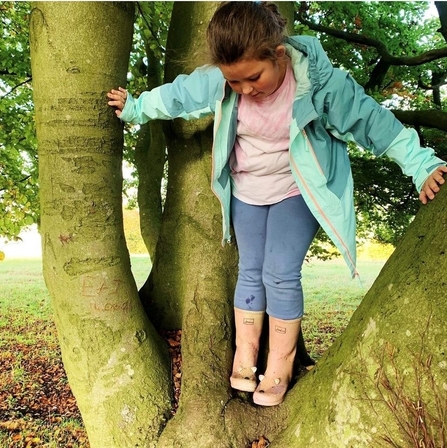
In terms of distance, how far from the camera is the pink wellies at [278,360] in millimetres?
2170

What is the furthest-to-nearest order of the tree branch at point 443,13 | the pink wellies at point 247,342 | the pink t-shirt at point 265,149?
the tree branch at point 443,13 → the pink wellies at point 247,342 → the pink t-shirt at point 265,149

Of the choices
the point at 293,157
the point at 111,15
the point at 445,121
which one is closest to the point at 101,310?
the point at 293,157

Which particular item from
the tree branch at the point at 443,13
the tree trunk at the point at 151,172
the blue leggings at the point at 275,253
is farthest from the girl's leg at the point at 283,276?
the tree branch at the point at 443,13

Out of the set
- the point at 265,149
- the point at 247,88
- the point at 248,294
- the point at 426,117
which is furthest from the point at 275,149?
the point at 426,117

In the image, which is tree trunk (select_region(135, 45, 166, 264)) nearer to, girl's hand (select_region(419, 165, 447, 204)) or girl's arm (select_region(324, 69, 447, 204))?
girl's arm (select_region(324, 69, 447, 204))

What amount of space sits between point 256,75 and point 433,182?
0.80 m

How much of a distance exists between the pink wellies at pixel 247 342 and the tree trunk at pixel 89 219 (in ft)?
1.18

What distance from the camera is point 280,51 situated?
1.87m

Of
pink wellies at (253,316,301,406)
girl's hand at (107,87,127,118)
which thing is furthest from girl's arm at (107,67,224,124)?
pink wellies at (253,316,301,406)

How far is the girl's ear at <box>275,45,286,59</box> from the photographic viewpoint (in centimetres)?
185

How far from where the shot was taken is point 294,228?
2131mm

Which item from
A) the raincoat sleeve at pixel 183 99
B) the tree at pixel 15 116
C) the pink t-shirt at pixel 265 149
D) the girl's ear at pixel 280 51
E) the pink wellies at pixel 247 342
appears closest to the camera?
the girl's ear at pixel 280 51

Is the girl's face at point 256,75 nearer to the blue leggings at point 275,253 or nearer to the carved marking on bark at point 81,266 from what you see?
the blue leggings at point 275,253

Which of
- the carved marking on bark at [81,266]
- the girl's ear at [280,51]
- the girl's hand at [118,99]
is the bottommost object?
the carved marking on bark at [81,266]
